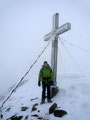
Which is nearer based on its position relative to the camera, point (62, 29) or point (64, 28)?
point (64, 28)

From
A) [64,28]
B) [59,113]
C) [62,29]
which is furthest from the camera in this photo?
[62,29]

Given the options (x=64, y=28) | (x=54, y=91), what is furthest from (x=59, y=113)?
A: (x=64, y=28)

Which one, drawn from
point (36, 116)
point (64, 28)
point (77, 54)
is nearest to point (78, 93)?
point (36, 116)

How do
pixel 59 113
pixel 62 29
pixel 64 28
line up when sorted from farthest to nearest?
pixel 62 29 → pixel 64 28 → pixel 59 113

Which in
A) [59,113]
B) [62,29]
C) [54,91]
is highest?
[62,29]

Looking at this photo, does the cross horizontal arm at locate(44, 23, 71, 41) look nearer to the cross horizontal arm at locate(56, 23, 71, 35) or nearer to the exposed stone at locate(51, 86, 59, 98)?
the cross horizontal arm at locate(56, 23, 71, 35)

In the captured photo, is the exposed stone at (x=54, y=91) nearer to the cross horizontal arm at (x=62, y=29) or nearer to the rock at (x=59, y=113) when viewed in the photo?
the rock at (x=59, y=113)

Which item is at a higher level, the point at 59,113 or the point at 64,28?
the point at 64,28

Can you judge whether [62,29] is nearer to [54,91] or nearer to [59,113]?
[54,91]

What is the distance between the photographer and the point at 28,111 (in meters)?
5.62

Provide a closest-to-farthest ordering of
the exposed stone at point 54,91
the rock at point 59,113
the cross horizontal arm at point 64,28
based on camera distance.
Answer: the rock at point 59,113 → the cross horizontal arm at point 64,28 → the exposed stone at point 54,91

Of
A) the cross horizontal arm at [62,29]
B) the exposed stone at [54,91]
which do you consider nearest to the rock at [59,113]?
the exposed stone at [54,91]

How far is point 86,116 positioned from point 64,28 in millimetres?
4233

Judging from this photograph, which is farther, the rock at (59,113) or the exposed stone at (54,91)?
the exposed stone at (54,91)
